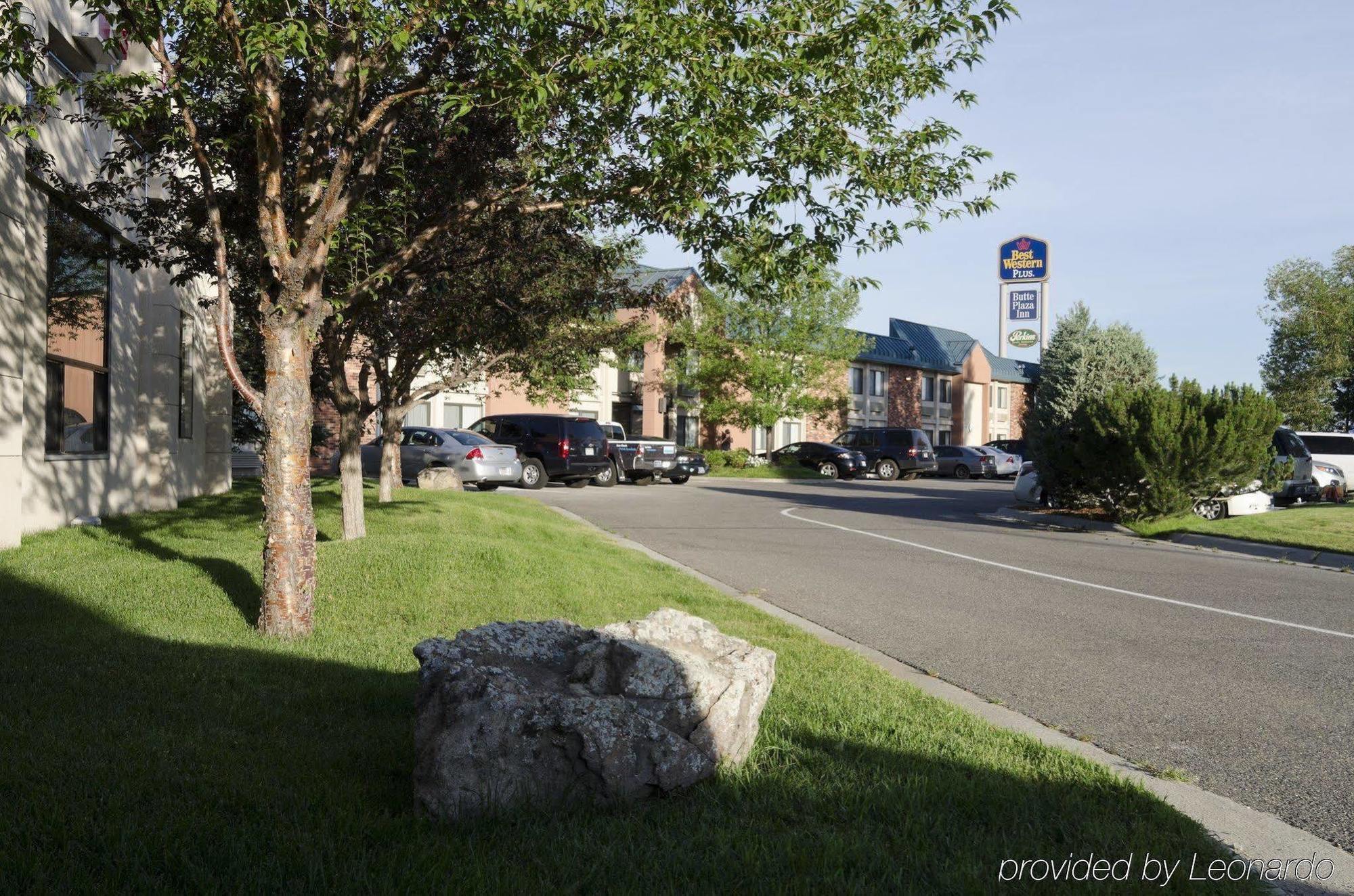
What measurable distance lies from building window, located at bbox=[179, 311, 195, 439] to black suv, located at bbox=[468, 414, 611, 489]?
10119mm

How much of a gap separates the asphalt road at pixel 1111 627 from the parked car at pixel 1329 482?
→ 39.4 feet

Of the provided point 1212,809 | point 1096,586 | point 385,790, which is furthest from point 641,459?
point 385,790

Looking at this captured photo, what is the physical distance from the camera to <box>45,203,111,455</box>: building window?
13094 millimetres

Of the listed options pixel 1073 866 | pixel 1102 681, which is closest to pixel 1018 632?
pixel 1102 681

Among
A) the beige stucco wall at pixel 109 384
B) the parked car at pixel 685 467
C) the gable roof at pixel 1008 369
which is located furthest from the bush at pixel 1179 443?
the gable roof at pixel 1008 369

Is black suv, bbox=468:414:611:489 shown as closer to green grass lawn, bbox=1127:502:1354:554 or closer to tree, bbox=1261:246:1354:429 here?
green grass lawn, bbox=1127:502:1354:554

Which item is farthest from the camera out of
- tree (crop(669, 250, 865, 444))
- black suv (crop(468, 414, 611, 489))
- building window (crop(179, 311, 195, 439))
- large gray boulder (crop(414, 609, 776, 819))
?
tree (crop(669, 250, 865, 444))

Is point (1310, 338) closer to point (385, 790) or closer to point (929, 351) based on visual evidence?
point (929, 351)

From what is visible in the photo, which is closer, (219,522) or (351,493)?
(351,493)

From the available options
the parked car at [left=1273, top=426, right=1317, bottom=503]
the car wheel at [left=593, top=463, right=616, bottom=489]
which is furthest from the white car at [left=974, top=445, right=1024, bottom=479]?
the car wheel at [left=593, top=463, right=616, bottom=489]

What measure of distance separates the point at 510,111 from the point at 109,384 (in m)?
9.44

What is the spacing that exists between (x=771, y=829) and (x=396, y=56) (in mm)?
6620

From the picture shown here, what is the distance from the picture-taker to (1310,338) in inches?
2482

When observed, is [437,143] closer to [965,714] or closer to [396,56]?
[396,56]
